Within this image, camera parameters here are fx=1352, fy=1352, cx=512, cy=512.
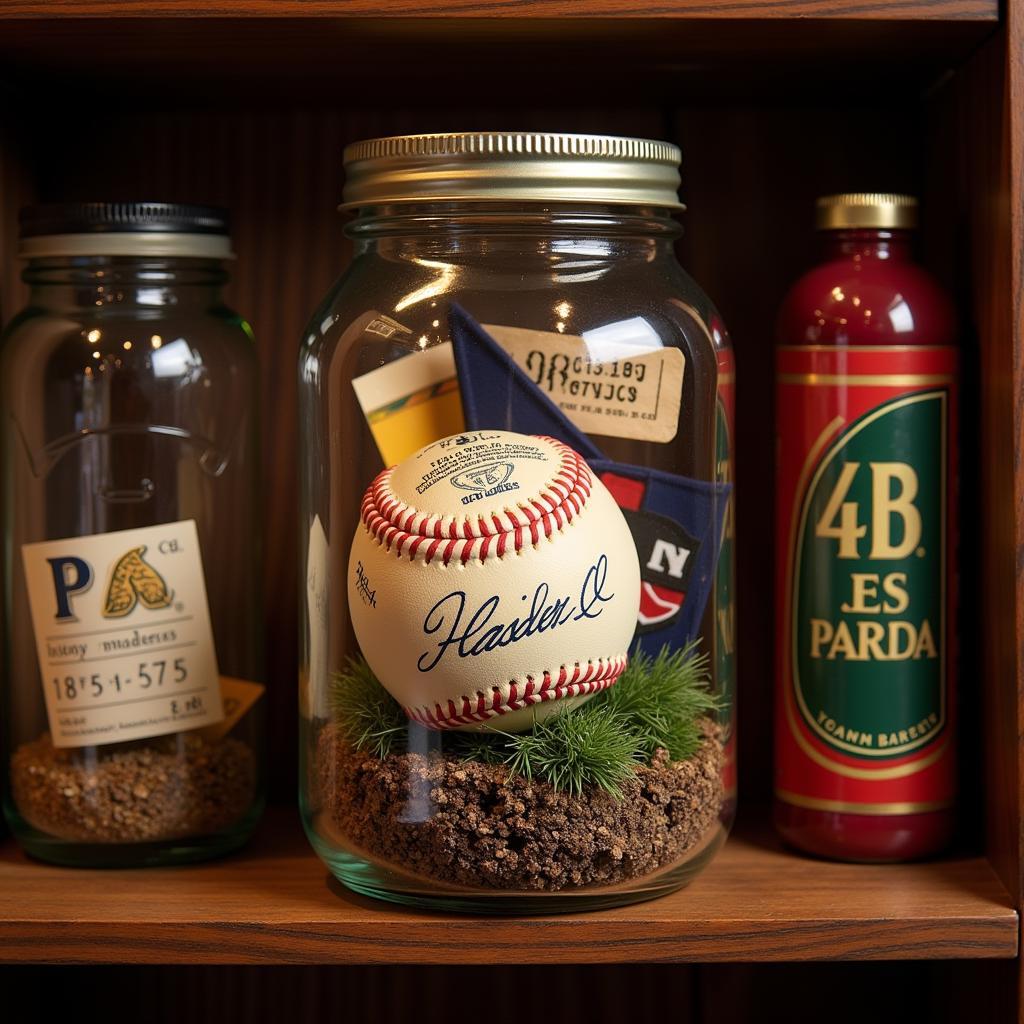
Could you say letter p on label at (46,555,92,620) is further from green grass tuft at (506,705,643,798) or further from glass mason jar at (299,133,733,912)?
green grass tuft at (506,705,643,798)

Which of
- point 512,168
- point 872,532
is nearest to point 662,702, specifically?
point 872,532

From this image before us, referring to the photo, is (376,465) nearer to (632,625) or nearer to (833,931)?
(632,625)

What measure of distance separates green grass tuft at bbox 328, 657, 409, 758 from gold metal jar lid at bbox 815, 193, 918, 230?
0.36 m

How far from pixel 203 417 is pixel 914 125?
49 cm

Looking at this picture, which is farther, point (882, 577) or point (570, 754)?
point (882, 577)

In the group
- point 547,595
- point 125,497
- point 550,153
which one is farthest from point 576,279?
point 125,497

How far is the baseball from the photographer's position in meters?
0.59

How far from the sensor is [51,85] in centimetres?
81

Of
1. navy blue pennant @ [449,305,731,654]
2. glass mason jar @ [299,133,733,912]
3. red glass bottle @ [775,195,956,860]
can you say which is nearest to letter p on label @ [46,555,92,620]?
glass mason jar @ [299,133,733,912]

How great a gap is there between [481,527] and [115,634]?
0.25 meters

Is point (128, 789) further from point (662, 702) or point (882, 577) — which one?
point (882, 577)

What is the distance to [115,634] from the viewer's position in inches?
28.7

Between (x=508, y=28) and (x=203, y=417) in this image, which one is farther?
(x=203, y=417)
